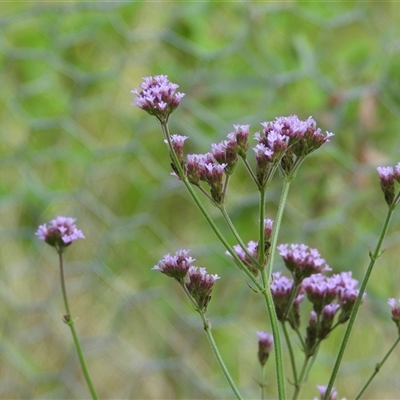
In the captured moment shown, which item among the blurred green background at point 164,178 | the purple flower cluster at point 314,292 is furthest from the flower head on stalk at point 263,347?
the blurred green background at point 164,178

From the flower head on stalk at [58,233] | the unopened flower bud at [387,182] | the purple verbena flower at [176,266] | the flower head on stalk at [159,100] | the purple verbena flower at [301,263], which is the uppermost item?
the flower head on stalk at [159,100]

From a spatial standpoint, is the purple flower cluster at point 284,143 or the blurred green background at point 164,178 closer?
the purple flower cluster at point 284,143

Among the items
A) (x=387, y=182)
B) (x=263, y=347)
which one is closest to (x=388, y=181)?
(x=387, y=182)

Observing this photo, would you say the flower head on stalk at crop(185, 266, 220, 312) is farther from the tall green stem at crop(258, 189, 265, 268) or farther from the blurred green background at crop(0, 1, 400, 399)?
the blurred green background at crop(0, 1, 400, 399)

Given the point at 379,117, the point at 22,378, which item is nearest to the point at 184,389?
the point at 22,378

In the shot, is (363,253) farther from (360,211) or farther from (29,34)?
(29,34)

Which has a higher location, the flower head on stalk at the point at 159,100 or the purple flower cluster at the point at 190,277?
Answer: the flower head on stalk at the point at 159,100

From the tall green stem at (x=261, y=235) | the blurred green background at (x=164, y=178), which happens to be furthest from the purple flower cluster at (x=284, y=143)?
the blurred green background at (x=164, y=178)

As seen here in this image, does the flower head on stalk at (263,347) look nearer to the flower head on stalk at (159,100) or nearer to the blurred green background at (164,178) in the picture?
the flower head on stalk at (159,100)

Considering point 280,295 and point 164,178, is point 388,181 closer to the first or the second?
point 280,295
